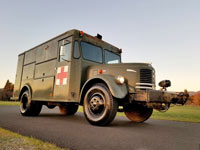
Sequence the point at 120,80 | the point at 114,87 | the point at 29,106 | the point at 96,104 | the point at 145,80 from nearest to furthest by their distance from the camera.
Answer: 1. the point at 114,87
2. the point at 120,80
3. the point at 96,104
4. the point at 145,80
5. the point at 29,106

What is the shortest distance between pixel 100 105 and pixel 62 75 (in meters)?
1.94

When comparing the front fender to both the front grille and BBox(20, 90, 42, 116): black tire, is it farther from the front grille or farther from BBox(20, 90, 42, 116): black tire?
BBox(20, 90, 42, 116): black tire

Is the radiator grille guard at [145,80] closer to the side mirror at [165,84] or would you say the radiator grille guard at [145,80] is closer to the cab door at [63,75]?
the side mirror at [165,84]

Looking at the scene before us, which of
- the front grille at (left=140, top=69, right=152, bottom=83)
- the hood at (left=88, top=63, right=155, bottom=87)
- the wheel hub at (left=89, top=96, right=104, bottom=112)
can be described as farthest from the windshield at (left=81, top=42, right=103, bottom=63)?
the front grille at (left=140, top=69, right=152, bottom=83)

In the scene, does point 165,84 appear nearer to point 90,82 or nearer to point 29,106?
point 90,82

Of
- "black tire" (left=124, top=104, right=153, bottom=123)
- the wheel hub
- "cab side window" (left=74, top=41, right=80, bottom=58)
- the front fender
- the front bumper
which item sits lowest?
"black tire" (left=124, top=104, right=153, bottom=123)

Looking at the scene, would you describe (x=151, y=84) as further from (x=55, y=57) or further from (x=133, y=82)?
(x=55, y=57)

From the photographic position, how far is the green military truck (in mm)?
3965

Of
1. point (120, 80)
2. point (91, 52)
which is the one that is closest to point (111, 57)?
point (91, 52)

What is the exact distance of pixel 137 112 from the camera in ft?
17.9

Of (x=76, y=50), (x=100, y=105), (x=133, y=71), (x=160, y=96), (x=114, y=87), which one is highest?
(x=76, y=50)

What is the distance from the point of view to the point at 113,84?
155 inches

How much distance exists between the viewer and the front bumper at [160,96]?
3.78 metres

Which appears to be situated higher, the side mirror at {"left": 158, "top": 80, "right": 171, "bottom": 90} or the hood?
the hood
